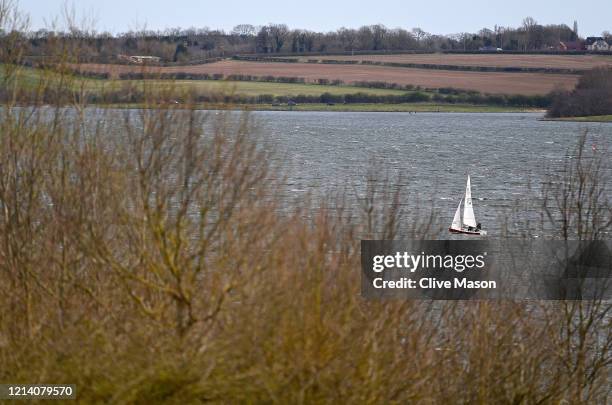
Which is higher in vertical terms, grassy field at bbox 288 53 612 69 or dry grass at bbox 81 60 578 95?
grassy field at bbox 288 53 612 69

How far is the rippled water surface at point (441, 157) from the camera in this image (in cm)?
4739

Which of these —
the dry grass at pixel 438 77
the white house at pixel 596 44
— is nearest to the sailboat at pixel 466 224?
the dry grass at pixel 438 77

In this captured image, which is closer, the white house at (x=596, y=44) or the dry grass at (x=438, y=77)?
the dry grass at (x=438, y=77)

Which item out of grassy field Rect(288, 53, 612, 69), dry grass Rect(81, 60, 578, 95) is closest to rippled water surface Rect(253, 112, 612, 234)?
dry grass Rect(81, 60, 578, 95)

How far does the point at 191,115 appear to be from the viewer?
12000 millimetres

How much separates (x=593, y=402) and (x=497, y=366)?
9.03 ft

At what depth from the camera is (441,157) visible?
79.1 meters

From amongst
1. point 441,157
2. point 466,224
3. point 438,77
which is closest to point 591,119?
point 438,77

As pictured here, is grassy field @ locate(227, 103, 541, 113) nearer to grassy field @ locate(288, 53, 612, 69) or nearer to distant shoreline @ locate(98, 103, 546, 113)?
distant shoreline @ locate(98, 103, 546, 113)

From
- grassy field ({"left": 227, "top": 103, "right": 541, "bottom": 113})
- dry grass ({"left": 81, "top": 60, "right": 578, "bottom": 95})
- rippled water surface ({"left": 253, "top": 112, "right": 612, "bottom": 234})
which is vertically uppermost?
dry grass ({"left": 81, "top": 60, "right": 578, "bottom": 95})

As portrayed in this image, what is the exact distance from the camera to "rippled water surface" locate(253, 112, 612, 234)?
4739 centimetres

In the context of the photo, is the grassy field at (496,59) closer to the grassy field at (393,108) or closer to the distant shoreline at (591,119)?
the grassy field at (393,108)

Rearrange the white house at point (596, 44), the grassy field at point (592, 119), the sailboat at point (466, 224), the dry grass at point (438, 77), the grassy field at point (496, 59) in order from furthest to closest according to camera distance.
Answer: the white house at point (596, 44) < the grassy field at point (496, 59) < the dry grass at point (438, 77) < the grassy field at point (592, 119) < the sailboat at point (466, 224)

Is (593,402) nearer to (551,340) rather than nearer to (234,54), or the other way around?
(551,340)
